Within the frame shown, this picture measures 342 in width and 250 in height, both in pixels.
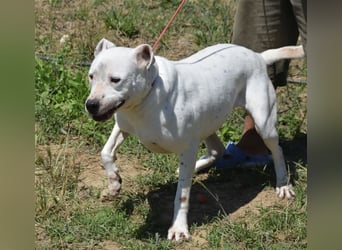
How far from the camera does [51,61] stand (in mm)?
5938

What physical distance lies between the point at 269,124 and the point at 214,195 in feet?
1.93

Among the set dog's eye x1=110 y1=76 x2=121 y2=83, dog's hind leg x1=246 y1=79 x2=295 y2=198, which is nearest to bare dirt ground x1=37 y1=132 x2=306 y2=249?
dog's hind leg x1=246 y1=79 x2=295 y2=198

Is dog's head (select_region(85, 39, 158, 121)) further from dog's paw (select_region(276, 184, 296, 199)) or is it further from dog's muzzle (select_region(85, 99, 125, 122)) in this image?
dog's paw (select_region(276, 184, 296, 199))

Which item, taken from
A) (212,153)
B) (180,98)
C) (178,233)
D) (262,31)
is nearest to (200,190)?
(212,153)

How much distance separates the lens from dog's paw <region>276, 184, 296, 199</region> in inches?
174

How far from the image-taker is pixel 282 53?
178 inches

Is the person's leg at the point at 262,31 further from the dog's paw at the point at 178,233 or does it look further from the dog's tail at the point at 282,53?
the dog's paw at the point at 178,233

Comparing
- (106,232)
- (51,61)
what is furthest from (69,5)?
Result: (106,232)

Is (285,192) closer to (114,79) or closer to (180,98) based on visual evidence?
(180,98)

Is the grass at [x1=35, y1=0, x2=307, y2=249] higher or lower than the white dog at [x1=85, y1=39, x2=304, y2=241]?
lower

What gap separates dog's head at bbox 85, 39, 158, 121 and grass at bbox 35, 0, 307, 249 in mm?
818

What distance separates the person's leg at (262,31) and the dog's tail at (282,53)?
259 mm
